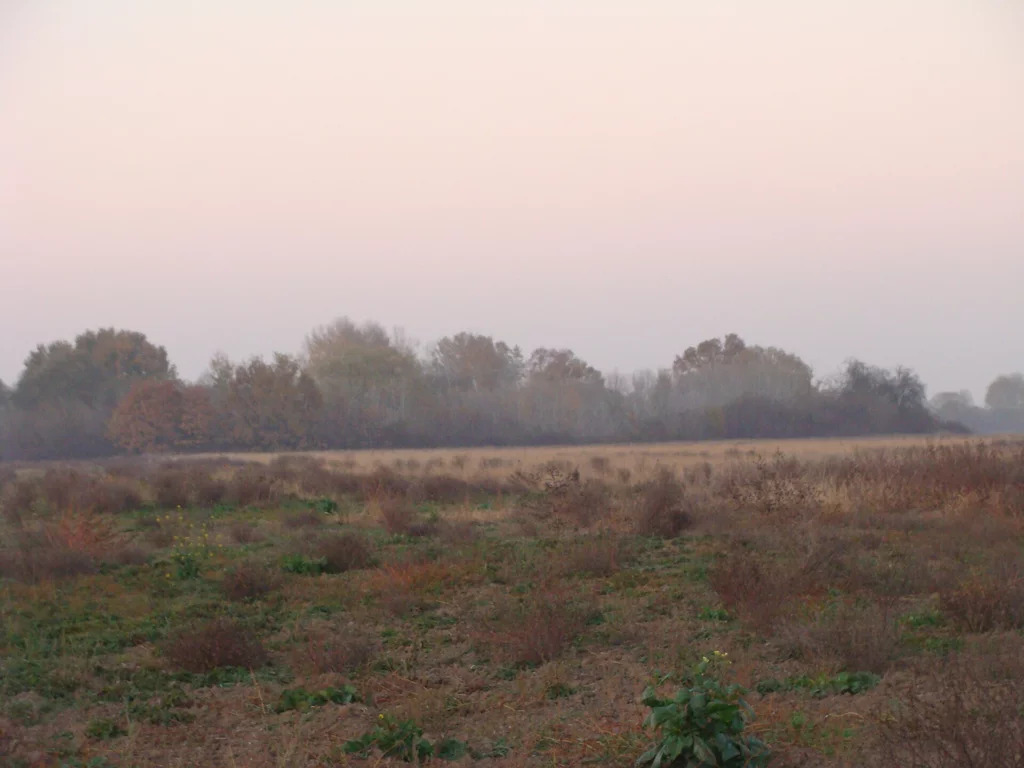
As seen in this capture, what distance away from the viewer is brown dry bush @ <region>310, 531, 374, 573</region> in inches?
512

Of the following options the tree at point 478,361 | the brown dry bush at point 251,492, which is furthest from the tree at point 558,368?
the brown dry bush at point 251,492

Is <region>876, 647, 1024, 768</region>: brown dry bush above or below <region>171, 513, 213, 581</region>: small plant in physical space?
above

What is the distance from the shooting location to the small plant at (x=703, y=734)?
487cm

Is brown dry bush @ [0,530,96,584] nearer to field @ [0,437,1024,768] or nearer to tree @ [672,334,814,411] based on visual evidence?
field @ [0,437,1024,768]

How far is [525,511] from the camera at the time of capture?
18.3 meters

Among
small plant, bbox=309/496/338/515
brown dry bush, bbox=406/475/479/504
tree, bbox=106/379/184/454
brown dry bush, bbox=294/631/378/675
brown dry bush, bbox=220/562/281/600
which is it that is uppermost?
tree, bbox=106/379/184/454

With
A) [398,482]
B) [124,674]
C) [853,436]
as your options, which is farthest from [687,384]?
[124,674]

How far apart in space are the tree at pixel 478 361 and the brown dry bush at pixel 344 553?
74.0m

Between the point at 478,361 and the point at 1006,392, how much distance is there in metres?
76.1

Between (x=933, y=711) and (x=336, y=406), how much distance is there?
56.8m

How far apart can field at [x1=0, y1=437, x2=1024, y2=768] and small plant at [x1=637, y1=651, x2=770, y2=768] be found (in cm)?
2

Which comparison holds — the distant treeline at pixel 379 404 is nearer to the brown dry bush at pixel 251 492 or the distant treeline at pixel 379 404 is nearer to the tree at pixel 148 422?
the tree at pixel 148 422

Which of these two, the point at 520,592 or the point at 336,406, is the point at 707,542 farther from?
the point at 336,406

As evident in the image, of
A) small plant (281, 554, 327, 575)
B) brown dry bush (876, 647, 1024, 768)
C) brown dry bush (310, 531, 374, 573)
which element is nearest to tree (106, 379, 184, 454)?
brown dry bush (310, 531, 374, 573)
